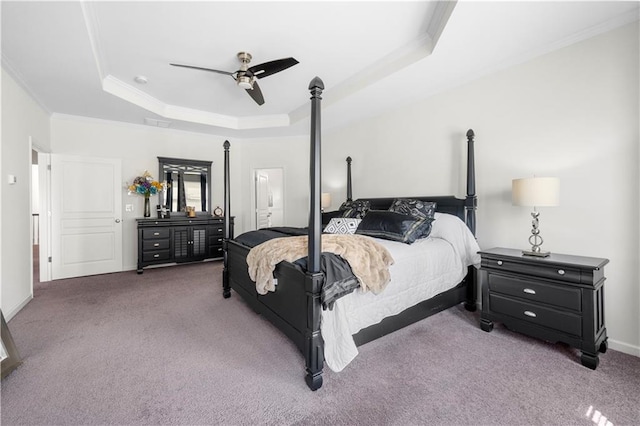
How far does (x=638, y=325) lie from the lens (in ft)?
6.97

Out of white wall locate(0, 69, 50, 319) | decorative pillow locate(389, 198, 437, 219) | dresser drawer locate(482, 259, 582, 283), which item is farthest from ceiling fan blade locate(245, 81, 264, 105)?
dresser drawer locate(482, 259, 582, 283)

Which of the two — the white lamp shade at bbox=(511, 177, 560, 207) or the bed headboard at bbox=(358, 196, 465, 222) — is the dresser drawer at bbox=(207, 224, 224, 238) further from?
the white lamp shade at bbox=(511, 177, 560, 207)

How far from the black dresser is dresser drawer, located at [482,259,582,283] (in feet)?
12.0

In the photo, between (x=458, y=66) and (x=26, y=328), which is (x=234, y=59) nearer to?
(x=458, y=66)

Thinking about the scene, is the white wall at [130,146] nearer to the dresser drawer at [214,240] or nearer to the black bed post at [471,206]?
the dresser drawer at [214,240]

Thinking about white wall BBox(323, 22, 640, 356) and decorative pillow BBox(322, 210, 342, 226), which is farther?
decorative pillow BBox(322, 210, 342, 226)

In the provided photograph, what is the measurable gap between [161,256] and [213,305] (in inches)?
→ 90.4

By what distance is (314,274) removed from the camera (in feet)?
5.88

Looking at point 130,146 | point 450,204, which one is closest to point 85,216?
point 130,146

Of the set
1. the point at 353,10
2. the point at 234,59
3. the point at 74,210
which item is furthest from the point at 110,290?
the point at 353,10

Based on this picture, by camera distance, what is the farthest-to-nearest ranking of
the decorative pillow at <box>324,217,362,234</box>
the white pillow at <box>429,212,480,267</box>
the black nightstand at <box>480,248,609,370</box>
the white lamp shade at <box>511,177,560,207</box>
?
the decorative pillow at <box>324,217,362,234</box>, the white pillow at <box>429,212,480,267</box>, the white lamp shade at <box>511,177,560,207</box>, the black nightstand at <box>480,248,609,370</box>

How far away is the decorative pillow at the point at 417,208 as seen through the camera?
10.5 feet

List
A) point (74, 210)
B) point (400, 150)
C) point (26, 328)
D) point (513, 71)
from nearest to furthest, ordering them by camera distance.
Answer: point (26, 328) → point (513, 71) → point (400, 150) → point (74, 210)

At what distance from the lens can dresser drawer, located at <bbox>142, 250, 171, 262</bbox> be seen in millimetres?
4711
